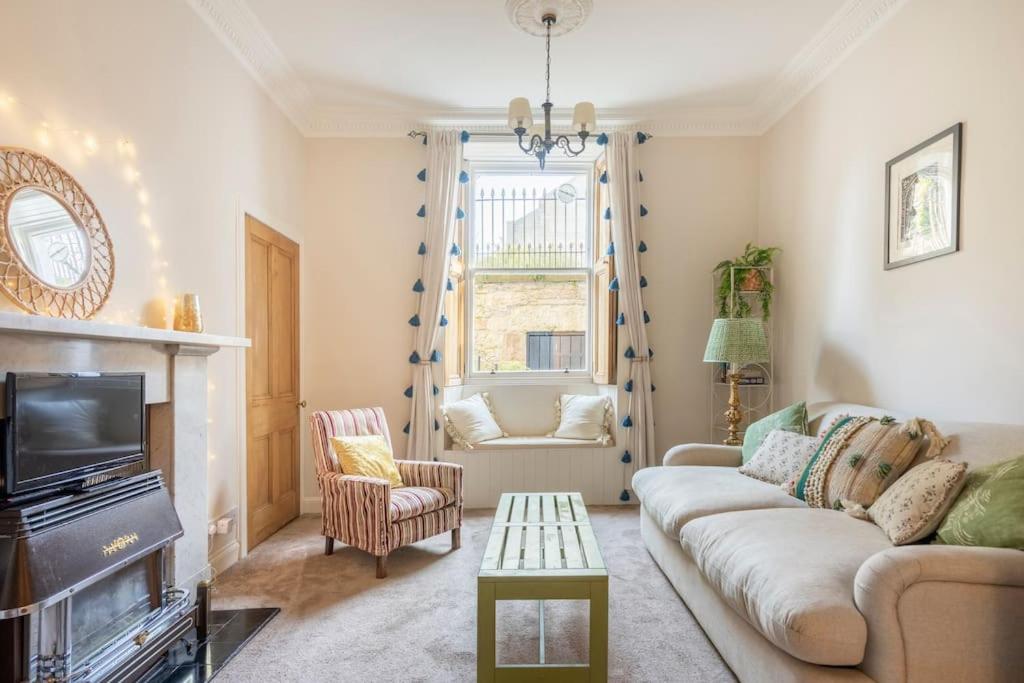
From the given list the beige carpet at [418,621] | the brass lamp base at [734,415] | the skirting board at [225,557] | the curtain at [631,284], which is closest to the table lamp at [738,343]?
the brass lamp base at [734,415]

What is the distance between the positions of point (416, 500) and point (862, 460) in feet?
7.14

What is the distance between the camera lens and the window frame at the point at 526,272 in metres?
4.70

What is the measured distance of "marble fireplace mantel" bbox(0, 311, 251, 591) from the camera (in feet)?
6.16

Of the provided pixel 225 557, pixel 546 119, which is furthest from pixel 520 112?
pixel 225 557

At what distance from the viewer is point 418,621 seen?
2496 mm

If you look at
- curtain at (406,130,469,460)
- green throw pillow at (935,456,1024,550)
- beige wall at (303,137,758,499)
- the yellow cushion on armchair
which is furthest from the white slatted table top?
beige wall at (303,137,758,499)

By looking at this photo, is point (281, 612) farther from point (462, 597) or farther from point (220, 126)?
point (220, 126)

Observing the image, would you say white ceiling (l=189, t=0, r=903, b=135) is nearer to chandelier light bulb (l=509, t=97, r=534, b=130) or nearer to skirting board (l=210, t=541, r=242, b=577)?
chandelier light bulb (l=509, t=97, r=534, b=130)

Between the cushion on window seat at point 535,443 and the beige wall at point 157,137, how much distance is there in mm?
1762

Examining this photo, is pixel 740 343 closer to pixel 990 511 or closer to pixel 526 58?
pixel 990 511

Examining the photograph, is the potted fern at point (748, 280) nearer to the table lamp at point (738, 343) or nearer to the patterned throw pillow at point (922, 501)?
the table lamp at point (738, 343)

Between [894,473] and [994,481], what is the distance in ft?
1.57

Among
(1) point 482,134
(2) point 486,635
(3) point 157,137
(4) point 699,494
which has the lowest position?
(2) point 486,635

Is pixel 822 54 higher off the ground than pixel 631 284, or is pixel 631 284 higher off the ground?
pixel 822 54
